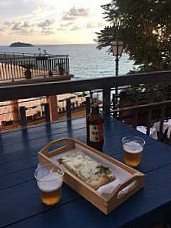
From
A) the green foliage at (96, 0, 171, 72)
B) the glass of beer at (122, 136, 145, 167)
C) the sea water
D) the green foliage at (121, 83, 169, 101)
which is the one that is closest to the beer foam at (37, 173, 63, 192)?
the glass of beer at (122, 136, 145, 167)

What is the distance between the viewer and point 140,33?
9586 millimetres

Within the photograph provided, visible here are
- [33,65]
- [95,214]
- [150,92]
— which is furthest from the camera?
[33,65]

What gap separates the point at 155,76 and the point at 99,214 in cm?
135

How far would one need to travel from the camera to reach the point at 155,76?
184cm

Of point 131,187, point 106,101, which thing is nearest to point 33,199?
point 131,187

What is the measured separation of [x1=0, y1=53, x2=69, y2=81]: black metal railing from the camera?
8.89 meters

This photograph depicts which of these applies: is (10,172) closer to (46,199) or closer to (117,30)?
(46,199)

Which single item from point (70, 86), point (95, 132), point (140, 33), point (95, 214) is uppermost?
point (140, 33)

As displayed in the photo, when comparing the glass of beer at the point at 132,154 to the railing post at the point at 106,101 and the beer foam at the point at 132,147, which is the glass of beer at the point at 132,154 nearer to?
the beer foam at the point at 132,147

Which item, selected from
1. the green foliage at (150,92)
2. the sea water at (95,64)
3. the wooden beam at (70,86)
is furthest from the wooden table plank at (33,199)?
the sea water at (95,64)

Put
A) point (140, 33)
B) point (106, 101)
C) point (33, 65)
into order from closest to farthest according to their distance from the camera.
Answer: point (106, 101)
point (33, 65)
point (140, 33)

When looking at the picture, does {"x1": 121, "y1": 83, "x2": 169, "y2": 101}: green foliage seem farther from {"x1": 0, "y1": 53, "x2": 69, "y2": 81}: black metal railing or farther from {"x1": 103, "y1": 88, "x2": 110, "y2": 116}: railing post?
{"x1": 0, "y1": 53, "x2": 69, "y2": 81}: black metal railing

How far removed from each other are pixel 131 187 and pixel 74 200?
0.20 m

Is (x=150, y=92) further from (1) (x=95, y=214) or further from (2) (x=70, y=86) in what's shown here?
(1) (x=95, y=214)
